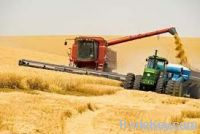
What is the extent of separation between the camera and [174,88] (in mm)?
28953

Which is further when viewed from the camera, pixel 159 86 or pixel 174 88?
pixel 159 86

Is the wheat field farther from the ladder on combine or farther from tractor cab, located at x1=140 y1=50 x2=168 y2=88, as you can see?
tractor cab, located at x1=140 y1=50 x2=168 y2=88

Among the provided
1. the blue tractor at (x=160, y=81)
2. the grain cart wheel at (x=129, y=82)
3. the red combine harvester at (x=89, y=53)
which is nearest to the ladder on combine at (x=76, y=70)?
the grain cart wheel at (x=129, y=82)

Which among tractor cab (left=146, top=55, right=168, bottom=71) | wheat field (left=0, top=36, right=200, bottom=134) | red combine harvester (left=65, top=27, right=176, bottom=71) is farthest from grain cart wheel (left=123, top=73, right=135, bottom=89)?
red combine harvester (left=65, top=27, right=176, bottom=71)

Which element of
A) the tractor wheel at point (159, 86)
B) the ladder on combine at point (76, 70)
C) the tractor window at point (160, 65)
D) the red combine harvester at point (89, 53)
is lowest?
the tractor wheel at point (159, 86)

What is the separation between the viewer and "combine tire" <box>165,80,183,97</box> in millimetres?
28953

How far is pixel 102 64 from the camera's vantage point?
39.5 m

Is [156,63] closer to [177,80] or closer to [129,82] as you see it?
[177,80]

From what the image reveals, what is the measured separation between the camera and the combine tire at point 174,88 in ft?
95.0

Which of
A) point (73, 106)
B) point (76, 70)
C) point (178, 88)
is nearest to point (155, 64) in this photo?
point (178, 88)

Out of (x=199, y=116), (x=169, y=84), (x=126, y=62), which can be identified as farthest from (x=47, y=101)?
(x=126, y=62)

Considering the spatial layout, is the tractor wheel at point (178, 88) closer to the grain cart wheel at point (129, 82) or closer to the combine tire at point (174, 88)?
the combine tire at point (174, 88)

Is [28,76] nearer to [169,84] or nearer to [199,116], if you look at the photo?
[169,84]

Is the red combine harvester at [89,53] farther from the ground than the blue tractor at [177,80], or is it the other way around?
the red combine harvester at [89,53]
